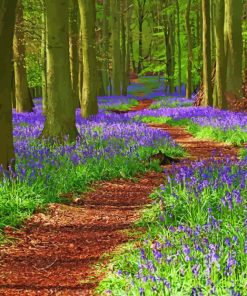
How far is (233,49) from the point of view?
16609 mm

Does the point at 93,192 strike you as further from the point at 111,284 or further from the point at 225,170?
the point at 111,284

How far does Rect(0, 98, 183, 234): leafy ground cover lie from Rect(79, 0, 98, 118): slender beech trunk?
3.57 meters

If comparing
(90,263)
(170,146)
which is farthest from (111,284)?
(170,146)

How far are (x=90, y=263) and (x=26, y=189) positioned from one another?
6.13ft

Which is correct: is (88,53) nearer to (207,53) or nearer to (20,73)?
(20,73)

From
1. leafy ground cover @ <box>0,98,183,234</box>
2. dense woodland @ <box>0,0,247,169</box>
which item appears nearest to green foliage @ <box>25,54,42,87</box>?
dense woodland @ <box>0,0,247,169</box>

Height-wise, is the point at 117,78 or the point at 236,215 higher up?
the point at 117,78

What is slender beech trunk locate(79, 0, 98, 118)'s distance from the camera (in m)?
14.8

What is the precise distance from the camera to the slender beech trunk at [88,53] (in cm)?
1477

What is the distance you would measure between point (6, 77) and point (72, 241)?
7.86 feet

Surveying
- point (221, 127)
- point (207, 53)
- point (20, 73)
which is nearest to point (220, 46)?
point (207, 53)

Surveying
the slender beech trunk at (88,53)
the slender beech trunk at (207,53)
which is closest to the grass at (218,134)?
the slender beech trunk at (207,53)

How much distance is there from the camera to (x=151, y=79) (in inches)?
2618

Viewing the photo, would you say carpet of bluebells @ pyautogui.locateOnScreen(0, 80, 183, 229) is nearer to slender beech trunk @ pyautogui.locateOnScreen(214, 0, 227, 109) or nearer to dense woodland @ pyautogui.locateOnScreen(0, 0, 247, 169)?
dense woodland @ pyautogui.locateOnScreen(0, 0, 247, 169)
